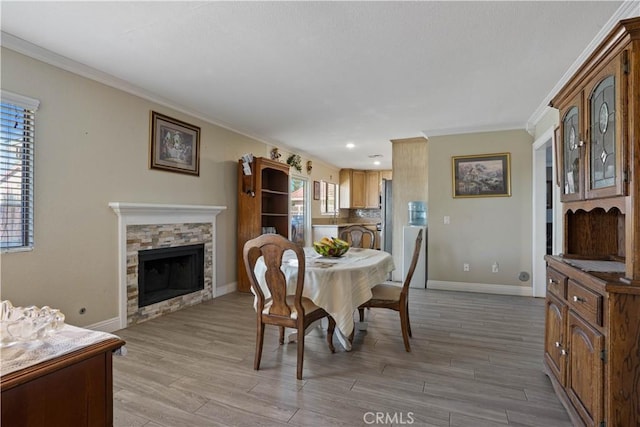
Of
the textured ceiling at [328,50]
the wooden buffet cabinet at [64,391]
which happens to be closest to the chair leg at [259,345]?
the wooden buffet cabinet at [64,391]

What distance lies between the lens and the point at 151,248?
355cm

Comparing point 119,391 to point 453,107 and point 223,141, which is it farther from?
point 453,107

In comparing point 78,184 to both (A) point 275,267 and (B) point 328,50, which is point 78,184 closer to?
(A) point 275,267

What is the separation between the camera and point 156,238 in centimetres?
359

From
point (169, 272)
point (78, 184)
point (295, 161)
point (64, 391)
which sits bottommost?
point (169, 272)

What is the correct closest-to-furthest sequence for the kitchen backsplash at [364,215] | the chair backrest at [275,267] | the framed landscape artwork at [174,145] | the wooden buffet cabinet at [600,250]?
the wooden buffet cabinet at [600,250], the chair backrest at [275,267], the framed landscape artwork at [174,145], the kitchen backsplash at [364,215]

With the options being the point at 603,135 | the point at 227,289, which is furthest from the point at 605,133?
the point at 227,289

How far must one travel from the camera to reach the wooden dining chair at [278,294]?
7.23ft

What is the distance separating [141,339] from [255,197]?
2.34m

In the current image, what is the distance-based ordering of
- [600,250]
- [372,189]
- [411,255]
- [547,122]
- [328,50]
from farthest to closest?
[372,189] < [411,255] < [547,122] < [328,50] < [600,250]

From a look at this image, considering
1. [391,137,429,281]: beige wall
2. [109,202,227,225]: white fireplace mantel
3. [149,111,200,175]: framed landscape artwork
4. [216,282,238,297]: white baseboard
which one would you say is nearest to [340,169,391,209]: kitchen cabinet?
[391,137,429,281]: beige wall

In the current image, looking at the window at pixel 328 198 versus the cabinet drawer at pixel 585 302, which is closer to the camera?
the cabinet drawer at pixel 585 302

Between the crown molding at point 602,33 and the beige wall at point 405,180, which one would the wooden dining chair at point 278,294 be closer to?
the crown molding at point 602,33

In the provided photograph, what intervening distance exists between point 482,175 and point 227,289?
4043 millimetres
